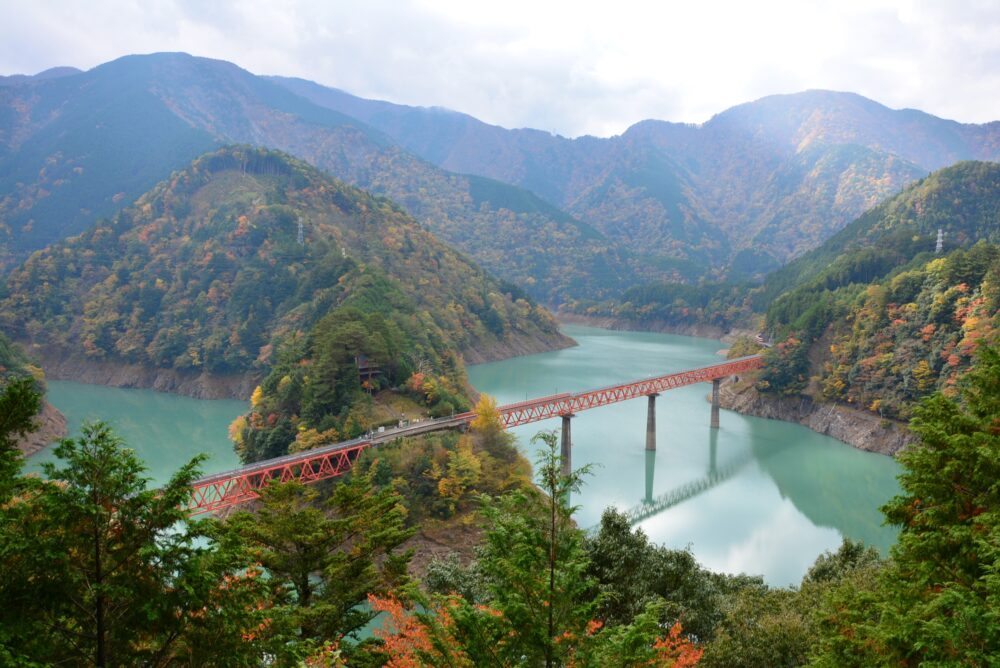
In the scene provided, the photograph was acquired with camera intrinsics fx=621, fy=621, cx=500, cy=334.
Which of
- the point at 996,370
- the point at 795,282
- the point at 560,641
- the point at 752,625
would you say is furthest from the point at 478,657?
the point at 795,282

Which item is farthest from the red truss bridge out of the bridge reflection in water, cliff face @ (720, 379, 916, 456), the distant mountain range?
the distant mountain range

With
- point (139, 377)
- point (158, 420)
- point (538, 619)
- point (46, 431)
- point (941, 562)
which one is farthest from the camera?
point (139, 377)

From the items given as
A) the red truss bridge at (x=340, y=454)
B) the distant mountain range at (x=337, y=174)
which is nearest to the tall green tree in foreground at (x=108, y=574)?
the red truss bridge at (x=340, y=454)

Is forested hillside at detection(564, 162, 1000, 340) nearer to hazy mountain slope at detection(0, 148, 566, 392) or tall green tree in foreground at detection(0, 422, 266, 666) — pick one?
hazy mountain slope at detection(0, 148, 566, 392)

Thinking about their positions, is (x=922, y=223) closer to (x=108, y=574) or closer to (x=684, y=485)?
(x=684, y=485)

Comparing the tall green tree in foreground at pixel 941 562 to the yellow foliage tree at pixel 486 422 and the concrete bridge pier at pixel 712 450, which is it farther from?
the concrete bridge pier at pixel 712 450

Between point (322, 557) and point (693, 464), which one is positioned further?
point (693, 464)

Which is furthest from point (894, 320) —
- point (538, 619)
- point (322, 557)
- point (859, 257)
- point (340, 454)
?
point (538, 619)

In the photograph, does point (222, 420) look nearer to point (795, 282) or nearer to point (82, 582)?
point (82, 582)
